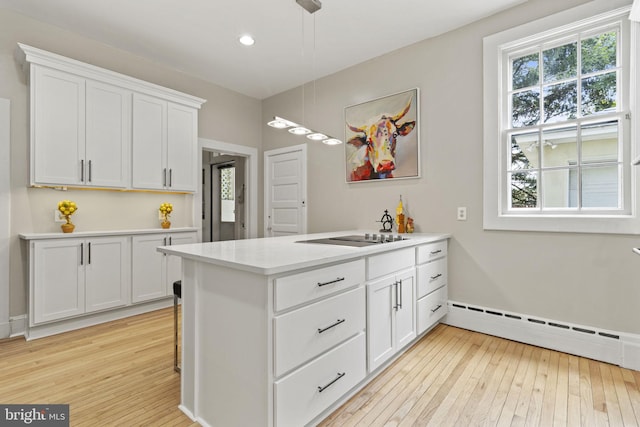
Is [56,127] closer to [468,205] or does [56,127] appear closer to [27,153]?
[27,153]

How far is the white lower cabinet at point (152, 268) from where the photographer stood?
10.9 ft

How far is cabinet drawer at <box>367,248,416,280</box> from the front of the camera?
79.3 inches

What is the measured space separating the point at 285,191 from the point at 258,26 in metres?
2.18

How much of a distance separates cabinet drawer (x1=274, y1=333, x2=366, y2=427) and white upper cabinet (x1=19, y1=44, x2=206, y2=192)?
286 cm

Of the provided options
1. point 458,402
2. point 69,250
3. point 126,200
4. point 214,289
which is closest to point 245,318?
point 214,289

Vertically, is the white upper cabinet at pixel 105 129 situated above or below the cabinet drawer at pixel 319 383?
above

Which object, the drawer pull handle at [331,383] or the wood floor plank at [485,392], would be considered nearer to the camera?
the drawer pull handle at [331,383]

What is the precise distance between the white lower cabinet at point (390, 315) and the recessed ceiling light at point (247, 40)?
2752 millimetres

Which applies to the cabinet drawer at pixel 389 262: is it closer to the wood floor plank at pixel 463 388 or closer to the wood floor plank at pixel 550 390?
the wood floor plank at pixel 463 388

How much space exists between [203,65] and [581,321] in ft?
15.0

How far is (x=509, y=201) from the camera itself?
2.82m

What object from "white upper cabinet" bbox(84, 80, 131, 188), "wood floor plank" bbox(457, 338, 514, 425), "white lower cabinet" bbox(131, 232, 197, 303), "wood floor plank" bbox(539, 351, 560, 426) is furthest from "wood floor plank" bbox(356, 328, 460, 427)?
"white upper cabinet" bbox(84, 80, 131, 188)

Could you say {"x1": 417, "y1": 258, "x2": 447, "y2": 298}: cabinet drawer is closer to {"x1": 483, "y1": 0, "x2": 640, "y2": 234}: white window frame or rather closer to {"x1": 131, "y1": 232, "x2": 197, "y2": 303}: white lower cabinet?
{"x1": 483, "y1": 0, "x2": 640, "y2": 234}: white window frame

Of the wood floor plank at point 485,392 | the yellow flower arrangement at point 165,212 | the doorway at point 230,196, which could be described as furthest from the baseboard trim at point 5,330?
the wood floor plank at point 485,392
